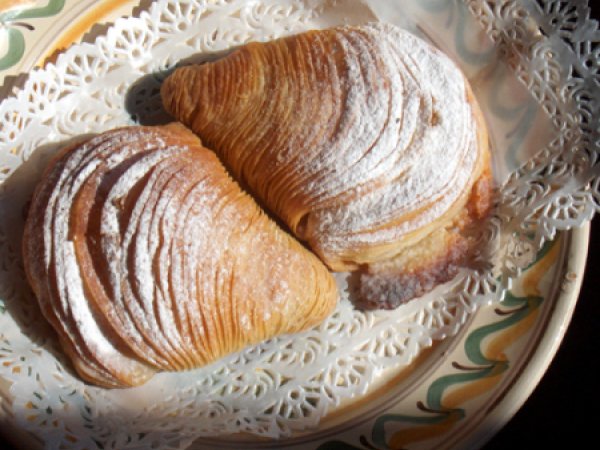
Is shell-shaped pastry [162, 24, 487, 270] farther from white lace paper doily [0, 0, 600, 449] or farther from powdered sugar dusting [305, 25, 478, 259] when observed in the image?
white lace paper doily [0, 0, 600, 449]

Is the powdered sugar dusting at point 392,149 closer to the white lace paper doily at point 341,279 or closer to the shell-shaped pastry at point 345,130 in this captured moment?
the shell-shaped pastry at point 345,130

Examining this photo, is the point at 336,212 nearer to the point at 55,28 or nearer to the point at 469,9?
the point at 469,9

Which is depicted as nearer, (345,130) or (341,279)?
(345,130)

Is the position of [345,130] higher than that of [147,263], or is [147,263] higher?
[345,130]

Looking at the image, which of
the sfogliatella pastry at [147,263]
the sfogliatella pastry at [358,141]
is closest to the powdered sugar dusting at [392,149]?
the sfogliatella pastry at [358,141]

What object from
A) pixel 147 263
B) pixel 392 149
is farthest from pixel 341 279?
pixel 147 263

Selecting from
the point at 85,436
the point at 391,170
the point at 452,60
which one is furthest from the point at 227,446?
the point at 452,60

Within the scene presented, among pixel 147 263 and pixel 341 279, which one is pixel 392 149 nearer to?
pixel 341 279
